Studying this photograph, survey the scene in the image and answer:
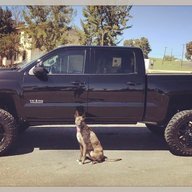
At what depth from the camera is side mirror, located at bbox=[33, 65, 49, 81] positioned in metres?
5.59

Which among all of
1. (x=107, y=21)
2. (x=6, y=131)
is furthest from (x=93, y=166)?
(x=107, y=21)

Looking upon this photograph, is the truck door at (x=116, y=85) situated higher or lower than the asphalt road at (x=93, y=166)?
higher

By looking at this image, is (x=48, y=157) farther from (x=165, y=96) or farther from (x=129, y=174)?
(x=165, y=96)

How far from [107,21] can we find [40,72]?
23653mm

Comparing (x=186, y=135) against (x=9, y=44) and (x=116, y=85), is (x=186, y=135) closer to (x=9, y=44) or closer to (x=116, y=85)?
(x=116, y=85)

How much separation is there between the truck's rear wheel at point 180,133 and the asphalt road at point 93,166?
0.49 ft

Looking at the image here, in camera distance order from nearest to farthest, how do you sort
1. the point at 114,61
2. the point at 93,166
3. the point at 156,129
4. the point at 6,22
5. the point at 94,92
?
1. the point at 93,166
2. the point at 94,92
3. the point at 114,61
4. the point at 156,129
5. the point at 6,22

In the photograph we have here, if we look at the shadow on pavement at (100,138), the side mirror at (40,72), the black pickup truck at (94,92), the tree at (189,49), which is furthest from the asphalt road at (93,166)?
the tree at (189,49)

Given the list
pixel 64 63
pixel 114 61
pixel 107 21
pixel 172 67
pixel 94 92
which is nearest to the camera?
pixel 94 92

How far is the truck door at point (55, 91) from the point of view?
571 cm

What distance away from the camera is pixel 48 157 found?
5.75m

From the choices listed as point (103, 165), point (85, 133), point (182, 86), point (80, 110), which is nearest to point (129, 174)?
point (103, 165)

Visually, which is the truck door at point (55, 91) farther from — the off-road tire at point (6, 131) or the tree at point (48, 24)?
the tree at point (48, 24)

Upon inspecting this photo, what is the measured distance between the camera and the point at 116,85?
Result: 5.83 m
